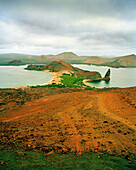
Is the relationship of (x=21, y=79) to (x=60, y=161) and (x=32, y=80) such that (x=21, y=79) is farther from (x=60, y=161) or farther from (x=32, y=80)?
(x=60, y=161)

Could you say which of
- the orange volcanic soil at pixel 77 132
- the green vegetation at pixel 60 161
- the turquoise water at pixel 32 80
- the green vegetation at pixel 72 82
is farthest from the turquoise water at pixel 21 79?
the green vegetation at pixel 60 161

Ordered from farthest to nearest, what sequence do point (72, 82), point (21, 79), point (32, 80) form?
point (21, 79)
point (32, 80)
point (72, 82)

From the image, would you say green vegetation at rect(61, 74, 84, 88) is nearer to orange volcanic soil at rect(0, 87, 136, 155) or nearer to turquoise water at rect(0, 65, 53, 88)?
turquoise water at rect(0, 65, 53, 88)

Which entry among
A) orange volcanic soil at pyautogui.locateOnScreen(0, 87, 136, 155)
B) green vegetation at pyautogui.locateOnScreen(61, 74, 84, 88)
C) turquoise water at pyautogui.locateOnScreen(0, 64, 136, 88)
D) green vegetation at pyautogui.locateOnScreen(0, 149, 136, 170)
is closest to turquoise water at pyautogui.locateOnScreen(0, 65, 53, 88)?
turquoise water at pyautogui.locateOnScreen(0, 64, 136, 88)

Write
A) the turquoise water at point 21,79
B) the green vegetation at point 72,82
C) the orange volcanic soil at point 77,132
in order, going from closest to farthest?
the orange volcanic soil at point 77,132 → the green vegetation at point 72,82 → the turquoise water at point 21,79

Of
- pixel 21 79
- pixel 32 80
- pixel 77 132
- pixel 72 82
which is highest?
pixel 21 79

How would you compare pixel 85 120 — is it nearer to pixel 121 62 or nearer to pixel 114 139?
pixel 114 139

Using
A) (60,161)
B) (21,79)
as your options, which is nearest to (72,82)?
(21,79)

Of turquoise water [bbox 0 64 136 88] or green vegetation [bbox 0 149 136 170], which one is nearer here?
green vegetation [bbox 0 149 136 170]

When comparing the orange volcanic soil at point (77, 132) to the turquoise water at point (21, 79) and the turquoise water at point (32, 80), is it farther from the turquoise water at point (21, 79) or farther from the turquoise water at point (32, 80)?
the turquoise water at point (32, 80)
